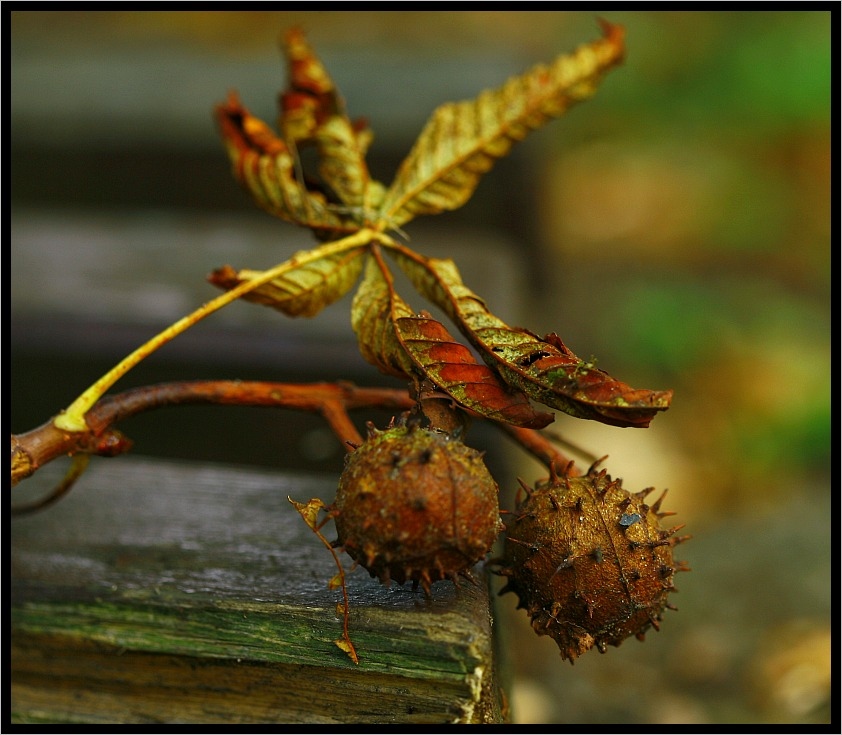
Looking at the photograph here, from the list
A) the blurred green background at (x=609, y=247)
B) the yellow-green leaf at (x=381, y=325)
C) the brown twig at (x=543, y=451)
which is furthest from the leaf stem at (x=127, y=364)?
the blurred green background at (x=609, y=247)

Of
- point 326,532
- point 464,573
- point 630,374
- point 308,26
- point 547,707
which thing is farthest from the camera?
point 308,26

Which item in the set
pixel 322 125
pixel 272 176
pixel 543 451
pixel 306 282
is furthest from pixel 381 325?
pixel 322 125

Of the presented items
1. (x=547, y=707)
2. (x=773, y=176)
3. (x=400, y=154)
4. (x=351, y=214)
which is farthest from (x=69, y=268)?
(x=773, y=176)

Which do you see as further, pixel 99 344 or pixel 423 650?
pixel 99 344

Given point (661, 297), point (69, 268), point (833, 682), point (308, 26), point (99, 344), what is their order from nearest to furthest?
point (833, 682) → point (99, 344) → point (69, 268) → point (661, 297) → point (308, 26)

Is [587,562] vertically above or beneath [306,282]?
beneath

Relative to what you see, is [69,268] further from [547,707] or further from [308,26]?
[308,26]

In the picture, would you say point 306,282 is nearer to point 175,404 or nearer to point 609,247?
point 175,404
